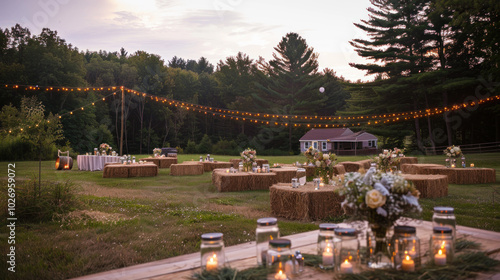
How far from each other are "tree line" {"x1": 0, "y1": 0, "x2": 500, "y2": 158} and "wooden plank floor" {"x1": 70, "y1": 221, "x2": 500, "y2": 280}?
1962 centimetres

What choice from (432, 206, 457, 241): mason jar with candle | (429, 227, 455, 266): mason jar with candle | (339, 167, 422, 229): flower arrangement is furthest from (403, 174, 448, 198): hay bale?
(339, 167, 422, 229): flower arrangement

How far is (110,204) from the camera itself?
321 inches

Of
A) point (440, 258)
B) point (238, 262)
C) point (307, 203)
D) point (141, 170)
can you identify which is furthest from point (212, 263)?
point (141, 170)

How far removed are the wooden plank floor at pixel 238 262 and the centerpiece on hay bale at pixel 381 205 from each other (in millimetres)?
254

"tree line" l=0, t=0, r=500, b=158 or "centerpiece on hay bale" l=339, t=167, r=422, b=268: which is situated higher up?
"tree line" l=0, t=0, r=500, b=158

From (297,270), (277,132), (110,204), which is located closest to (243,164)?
(110,204)

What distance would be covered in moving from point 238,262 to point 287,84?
40706 mm

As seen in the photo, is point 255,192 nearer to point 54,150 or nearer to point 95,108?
point 54,150

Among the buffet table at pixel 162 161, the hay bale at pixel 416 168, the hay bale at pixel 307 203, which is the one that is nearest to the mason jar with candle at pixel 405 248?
the hay bale at pixel 307 203

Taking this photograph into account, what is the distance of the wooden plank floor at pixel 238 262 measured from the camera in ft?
7.08

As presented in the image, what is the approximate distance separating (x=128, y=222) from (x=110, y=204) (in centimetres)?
219

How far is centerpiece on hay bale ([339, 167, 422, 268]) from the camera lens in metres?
2.04

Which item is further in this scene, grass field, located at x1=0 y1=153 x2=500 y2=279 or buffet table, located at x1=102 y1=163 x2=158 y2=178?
buffet table, located at x1=102 y1=163 x2=158 y2=178

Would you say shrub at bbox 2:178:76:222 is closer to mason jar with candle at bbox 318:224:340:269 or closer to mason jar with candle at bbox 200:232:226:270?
mason jar with candle at bbox 200:232:226:270
